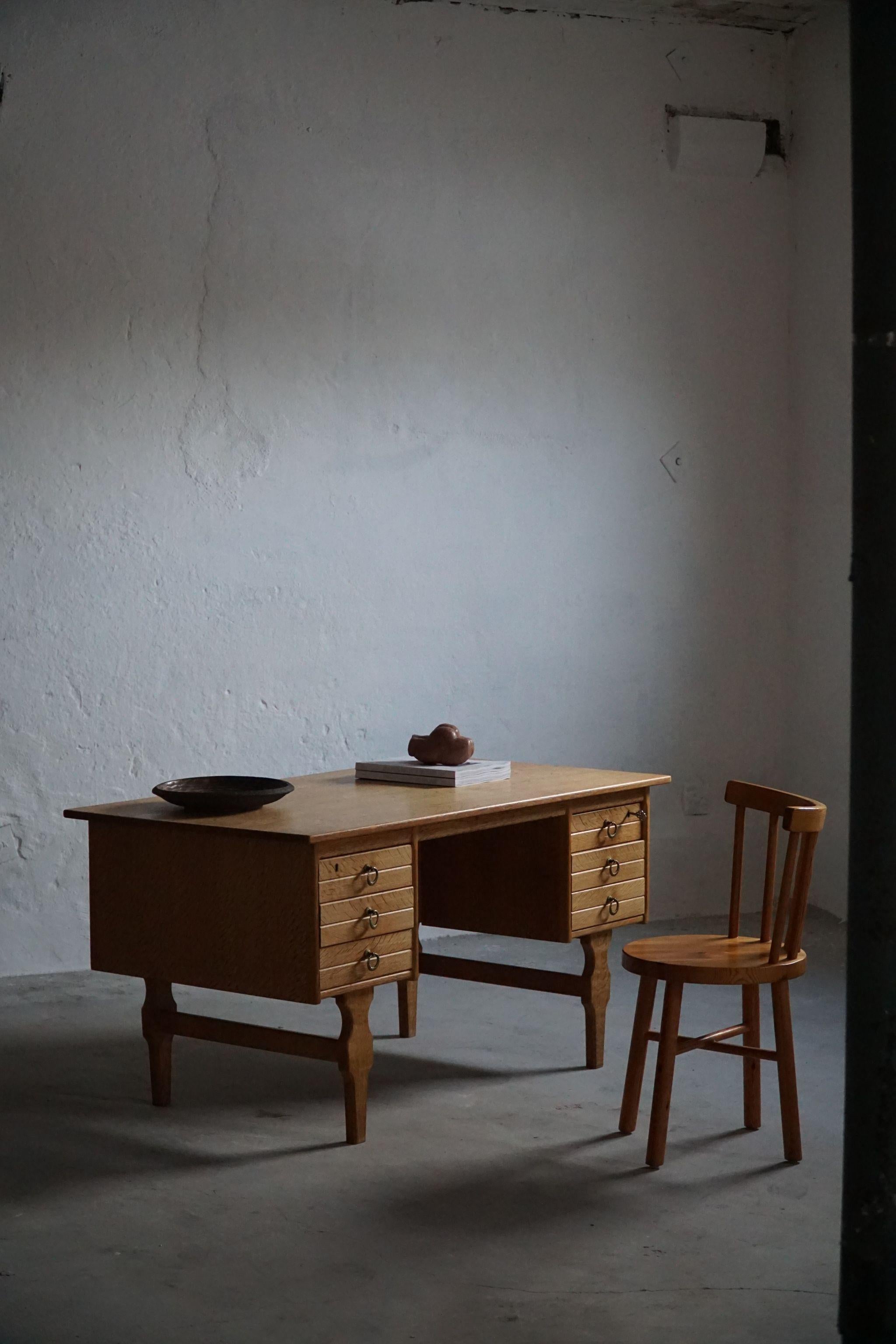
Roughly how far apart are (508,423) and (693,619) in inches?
41.8

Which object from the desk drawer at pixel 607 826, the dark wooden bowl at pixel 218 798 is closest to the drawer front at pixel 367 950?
the dark wooden bowl at pixel 218 798

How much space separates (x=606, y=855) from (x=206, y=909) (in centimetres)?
115

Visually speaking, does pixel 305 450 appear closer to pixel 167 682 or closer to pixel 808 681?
pixel 167 682

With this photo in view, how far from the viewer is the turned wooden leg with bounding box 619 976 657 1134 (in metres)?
3.30

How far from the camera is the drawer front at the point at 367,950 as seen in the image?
3.21 m

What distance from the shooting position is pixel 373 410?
5312 mm

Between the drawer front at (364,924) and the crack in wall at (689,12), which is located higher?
the crack in wall at (689,12)

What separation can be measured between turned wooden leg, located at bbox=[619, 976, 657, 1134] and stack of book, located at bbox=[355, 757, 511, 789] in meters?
0.80

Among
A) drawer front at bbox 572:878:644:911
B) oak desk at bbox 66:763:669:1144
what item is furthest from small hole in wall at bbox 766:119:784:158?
drawer front at bbox 572:878:644:911

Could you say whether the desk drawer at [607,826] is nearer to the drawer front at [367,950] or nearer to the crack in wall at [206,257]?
the drawer front at [367,950]

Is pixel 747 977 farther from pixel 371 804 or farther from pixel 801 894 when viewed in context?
pixel 371 804

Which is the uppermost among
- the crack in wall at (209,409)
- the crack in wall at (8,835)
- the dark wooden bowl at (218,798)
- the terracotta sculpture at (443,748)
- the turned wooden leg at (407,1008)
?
the crack in wall at (209,409)

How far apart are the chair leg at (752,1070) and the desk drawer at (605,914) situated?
0.53 metres

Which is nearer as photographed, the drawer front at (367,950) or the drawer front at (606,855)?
the drawer front at (367,950)
